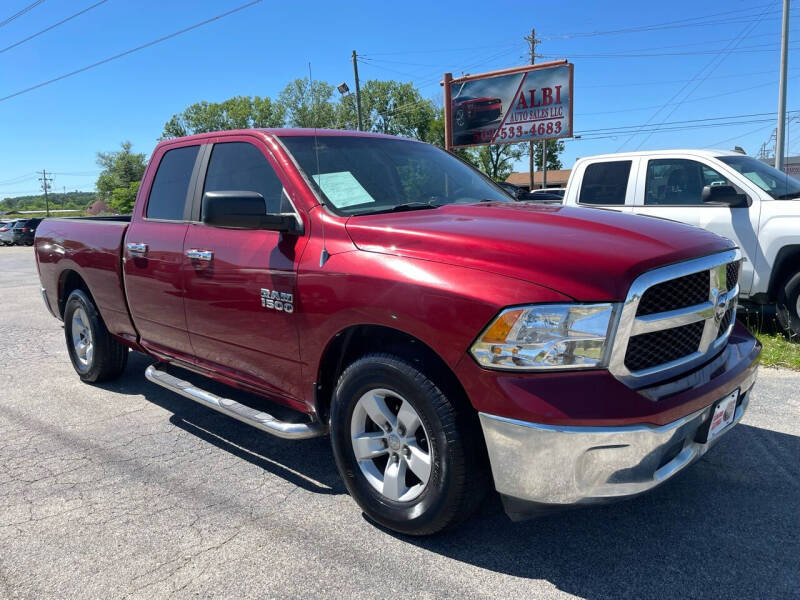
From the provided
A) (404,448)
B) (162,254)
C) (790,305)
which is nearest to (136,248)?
(162,254)

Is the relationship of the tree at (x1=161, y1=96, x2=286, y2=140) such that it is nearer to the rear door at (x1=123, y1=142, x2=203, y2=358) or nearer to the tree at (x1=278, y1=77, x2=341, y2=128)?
the tree at (x1=278, y1=77, x2=341, y2=128)

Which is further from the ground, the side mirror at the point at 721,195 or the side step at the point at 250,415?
the side mirror at the point at 721,195

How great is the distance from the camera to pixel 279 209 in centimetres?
339

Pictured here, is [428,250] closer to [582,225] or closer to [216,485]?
[582,225]

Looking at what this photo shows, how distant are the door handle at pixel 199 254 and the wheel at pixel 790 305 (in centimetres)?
551

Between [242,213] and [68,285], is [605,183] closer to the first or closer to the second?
[242,213]

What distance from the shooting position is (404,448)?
8.87ft

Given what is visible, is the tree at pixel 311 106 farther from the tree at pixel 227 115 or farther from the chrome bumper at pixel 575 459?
the chrome bumper at pixel 575 459

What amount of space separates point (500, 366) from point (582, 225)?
89 cm

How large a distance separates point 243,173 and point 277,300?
1010 mm

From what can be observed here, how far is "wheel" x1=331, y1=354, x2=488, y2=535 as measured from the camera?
245cm

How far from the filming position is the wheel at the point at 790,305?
596 centimetres

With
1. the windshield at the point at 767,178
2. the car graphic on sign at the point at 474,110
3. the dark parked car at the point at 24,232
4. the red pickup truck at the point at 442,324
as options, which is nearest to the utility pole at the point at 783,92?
the car graphic on sign at the point at 474,110

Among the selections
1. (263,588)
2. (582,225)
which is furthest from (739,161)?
(263,588)
